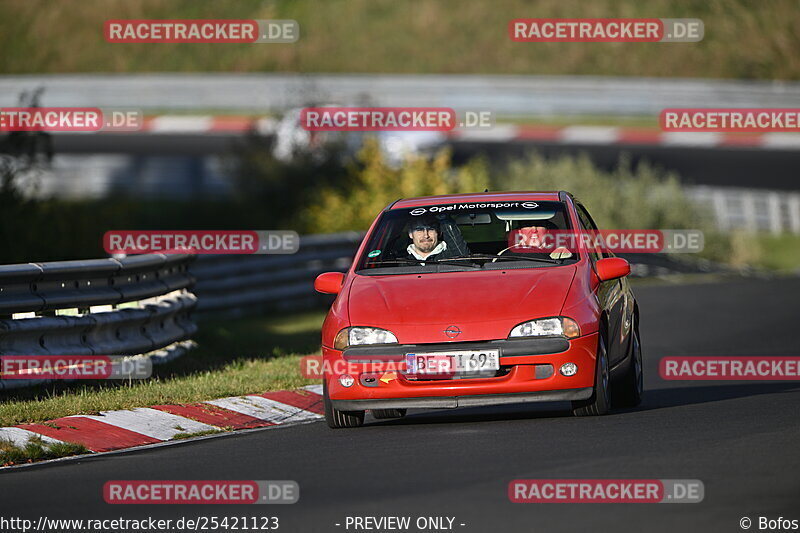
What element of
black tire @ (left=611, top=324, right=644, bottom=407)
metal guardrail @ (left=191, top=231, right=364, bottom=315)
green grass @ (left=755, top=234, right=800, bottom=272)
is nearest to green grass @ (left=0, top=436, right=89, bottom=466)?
black tire @ (left=611, top=324, right=644, bottom=407)

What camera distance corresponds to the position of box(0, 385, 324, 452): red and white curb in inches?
412

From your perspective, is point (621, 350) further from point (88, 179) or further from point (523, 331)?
point (88, 179)

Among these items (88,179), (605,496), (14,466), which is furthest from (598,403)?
(88,179)

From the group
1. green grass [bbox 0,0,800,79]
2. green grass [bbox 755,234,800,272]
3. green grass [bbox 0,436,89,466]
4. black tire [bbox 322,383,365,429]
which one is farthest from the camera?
green grass [bbox 0,0,800,79]

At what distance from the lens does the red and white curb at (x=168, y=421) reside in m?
10.5

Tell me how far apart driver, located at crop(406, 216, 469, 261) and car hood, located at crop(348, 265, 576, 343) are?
404 millimetres

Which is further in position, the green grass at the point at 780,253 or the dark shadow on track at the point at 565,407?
the green grass at the point at 780,253

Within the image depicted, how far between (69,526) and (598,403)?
4194 millimetres

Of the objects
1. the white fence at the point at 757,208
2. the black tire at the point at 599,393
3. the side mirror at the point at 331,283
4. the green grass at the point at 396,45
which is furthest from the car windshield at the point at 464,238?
the green grass at the point at 396,45

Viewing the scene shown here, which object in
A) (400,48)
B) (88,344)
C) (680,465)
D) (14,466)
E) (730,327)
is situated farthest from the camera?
(400,48)

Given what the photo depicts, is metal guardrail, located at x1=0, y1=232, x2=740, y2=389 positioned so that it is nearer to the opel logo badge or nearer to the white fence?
the opel logo badge

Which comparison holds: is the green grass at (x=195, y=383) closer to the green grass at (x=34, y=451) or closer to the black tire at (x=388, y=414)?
the green grass at (x=34, y=451)

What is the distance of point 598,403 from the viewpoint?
1057cm

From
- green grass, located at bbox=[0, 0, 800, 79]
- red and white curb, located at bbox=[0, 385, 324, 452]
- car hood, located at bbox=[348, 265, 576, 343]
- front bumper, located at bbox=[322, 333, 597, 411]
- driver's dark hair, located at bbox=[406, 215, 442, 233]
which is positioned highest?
green grass, located at bbox=[0, 0, 800, 79]
